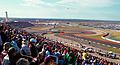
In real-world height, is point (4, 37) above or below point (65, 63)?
above

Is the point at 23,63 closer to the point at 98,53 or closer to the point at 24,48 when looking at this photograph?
the point at 24,48

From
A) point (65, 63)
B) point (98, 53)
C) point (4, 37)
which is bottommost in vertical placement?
point (98, 53)

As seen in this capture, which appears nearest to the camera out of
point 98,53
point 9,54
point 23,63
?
point 23,63

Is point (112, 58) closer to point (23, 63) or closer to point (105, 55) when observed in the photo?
point (105, 55)

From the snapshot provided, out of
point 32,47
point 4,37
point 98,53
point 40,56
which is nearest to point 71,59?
point 32,47

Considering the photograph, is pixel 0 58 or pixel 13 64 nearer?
pixel 13 64

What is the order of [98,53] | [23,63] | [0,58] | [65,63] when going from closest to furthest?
[23,63], [0,58], [65,63], [98,53]

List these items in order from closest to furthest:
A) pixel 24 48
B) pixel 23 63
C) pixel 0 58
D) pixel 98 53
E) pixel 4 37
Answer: pixel 23 63, pixel 0 58, pixel 24 48, pixel 4 37, pixel 98 53

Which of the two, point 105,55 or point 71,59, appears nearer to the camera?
point 71,59

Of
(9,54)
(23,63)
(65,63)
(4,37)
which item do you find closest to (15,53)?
(9,54)
